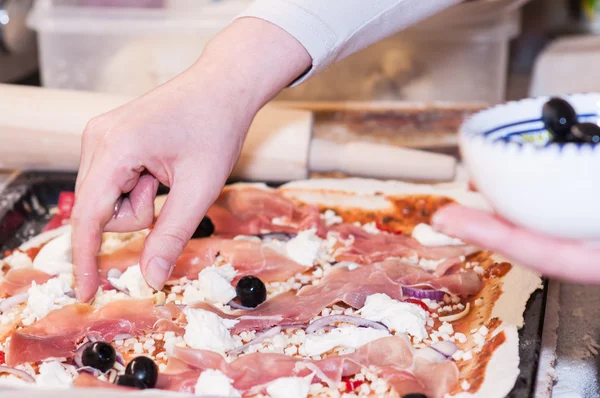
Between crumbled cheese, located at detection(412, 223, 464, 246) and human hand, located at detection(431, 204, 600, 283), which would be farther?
crumbled cheese, located at detection(412, 223, 464, 246)

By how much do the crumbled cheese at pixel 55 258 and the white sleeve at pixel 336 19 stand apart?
542mm

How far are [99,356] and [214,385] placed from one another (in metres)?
0.18

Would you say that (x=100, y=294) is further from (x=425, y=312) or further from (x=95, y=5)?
(x=95, y=5)

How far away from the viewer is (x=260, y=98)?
1.14m

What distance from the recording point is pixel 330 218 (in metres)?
1.55

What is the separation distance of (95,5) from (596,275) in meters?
1.91

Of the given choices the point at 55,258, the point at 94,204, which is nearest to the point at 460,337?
the point at 94,204

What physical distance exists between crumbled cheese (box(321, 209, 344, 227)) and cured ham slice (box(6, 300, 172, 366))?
1.64 ft

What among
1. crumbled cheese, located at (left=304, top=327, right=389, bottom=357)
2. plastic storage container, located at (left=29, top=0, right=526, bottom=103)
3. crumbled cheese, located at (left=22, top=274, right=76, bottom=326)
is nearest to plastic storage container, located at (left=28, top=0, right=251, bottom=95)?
plastic storage container, located at (left=29, top=0, right=526, bottom=103)

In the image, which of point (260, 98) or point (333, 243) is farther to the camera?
point (333, 243)

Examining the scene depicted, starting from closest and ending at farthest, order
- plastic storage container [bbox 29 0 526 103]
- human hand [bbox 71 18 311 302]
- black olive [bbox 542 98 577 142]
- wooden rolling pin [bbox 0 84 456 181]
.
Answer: black olive [bbox 542 98 577 142] < human hand [bbox 71 18 311 302] < wooden rolling pin [bbox 0 84 456 181] < plastic storage container [bbox 29 0 526 103]

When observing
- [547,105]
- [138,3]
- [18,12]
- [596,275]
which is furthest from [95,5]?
[596,275]

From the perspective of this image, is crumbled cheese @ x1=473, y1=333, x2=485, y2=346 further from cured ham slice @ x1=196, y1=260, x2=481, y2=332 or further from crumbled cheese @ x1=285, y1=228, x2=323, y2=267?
crumbled cheese @ x1=285, y1=228, x2=323, y2=267

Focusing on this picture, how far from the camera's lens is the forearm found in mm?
1093
